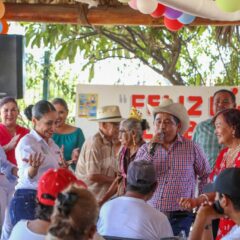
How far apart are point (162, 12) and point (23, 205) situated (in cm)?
172

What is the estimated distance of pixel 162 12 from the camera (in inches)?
211

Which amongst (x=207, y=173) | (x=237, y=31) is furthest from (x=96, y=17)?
(x=237, y=31)

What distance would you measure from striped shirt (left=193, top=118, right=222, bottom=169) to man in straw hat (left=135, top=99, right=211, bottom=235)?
0.85 meters

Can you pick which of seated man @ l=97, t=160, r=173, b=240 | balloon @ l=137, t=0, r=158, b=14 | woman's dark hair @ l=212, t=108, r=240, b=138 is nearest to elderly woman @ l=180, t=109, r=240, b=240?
woman's dark hair @ l=212, t=108, r=240, b=138

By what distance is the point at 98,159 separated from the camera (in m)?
5.55

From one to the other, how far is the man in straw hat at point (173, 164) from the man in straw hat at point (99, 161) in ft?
1.93

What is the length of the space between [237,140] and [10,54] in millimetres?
3798

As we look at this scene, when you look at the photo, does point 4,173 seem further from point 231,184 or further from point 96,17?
point 231,184

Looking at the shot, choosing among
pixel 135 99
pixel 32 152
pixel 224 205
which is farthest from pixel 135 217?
pixel 135 99

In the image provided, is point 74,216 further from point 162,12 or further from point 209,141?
point 209,141

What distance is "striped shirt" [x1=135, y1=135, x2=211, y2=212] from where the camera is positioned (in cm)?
485

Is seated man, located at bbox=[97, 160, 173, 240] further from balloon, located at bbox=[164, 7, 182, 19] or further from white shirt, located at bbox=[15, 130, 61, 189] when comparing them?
balloon, located at bbox=[164, 7, 182, 19]

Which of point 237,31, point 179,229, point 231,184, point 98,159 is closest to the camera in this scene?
point 231,184

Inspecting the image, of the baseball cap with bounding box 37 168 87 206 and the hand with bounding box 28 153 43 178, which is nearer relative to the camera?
the baseball cap with bounding box 37 168 87 206
